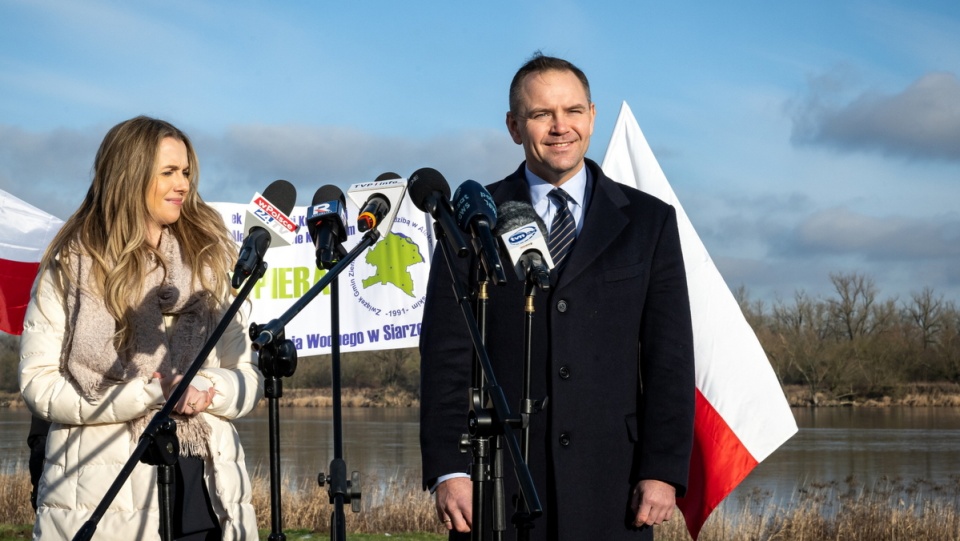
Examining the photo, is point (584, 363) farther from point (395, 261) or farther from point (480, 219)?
point (395, 261)

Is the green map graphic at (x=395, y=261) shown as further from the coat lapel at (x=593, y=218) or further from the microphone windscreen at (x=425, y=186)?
the microphone windscreen at (x=425, y=186)

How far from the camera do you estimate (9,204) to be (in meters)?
8.38

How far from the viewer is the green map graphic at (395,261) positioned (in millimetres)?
8258

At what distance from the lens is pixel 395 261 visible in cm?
828

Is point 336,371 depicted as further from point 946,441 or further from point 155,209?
point 946,441

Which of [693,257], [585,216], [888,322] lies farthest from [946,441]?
[585,216]

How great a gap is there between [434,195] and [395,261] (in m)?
5.44

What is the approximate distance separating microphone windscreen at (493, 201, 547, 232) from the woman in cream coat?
117 cm

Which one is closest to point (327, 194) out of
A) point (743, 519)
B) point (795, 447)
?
point (743, 519)

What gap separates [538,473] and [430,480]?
31 centimetres

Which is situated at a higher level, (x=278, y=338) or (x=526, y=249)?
(x=526, y=249)

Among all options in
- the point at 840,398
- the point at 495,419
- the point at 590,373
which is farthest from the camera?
the point at 840,398

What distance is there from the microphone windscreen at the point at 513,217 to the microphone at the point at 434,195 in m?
0.11

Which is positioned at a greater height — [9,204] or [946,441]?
[9,204]
